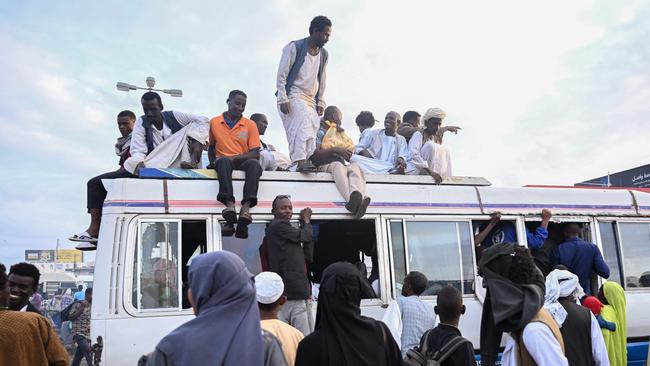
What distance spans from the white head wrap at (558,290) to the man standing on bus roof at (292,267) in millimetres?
2067

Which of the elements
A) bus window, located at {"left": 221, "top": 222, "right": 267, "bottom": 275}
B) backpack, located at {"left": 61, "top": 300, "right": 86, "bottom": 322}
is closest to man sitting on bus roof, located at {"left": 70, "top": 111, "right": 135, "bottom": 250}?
bus window, located at {"left": 221, "top": 222, "right": 267, "bottom": 275}

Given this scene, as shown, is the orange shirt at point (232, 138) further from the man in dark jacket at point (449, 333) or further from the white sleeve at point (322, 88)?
the man in dark jacket at point (449, 333)

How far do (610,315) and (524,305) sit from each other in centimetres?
277

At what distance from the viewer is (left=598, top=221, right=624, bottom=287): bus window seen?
23.4ft

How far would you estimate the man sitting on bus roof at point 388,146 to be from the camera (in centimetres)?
760

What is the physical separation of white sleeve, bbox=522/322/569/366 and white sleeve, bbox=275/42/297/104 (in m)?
4.71

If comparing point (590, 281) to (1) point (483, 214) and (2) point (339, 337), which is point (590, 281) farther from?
(2) point (339, 337)

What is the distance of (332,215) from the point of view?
6.10 meters

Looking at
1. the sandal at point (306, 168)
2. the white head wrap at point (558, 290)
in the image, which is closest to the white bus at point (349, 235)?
the sandal at point (306, 168)

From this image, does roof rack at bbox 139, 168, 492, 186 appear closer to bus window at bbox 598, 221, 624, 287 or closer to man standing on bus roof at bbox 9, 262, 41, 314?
bus window at bbox 598, 221, 624, 287

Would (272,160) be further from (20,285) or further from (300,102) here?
(20,285)

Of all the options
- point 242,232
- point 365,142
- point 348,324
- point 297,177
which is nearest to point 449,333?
point 348,324

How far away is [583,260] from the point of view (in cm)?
661

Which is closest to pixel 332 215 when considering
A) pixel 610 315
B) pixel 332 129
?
pixel 332 129
